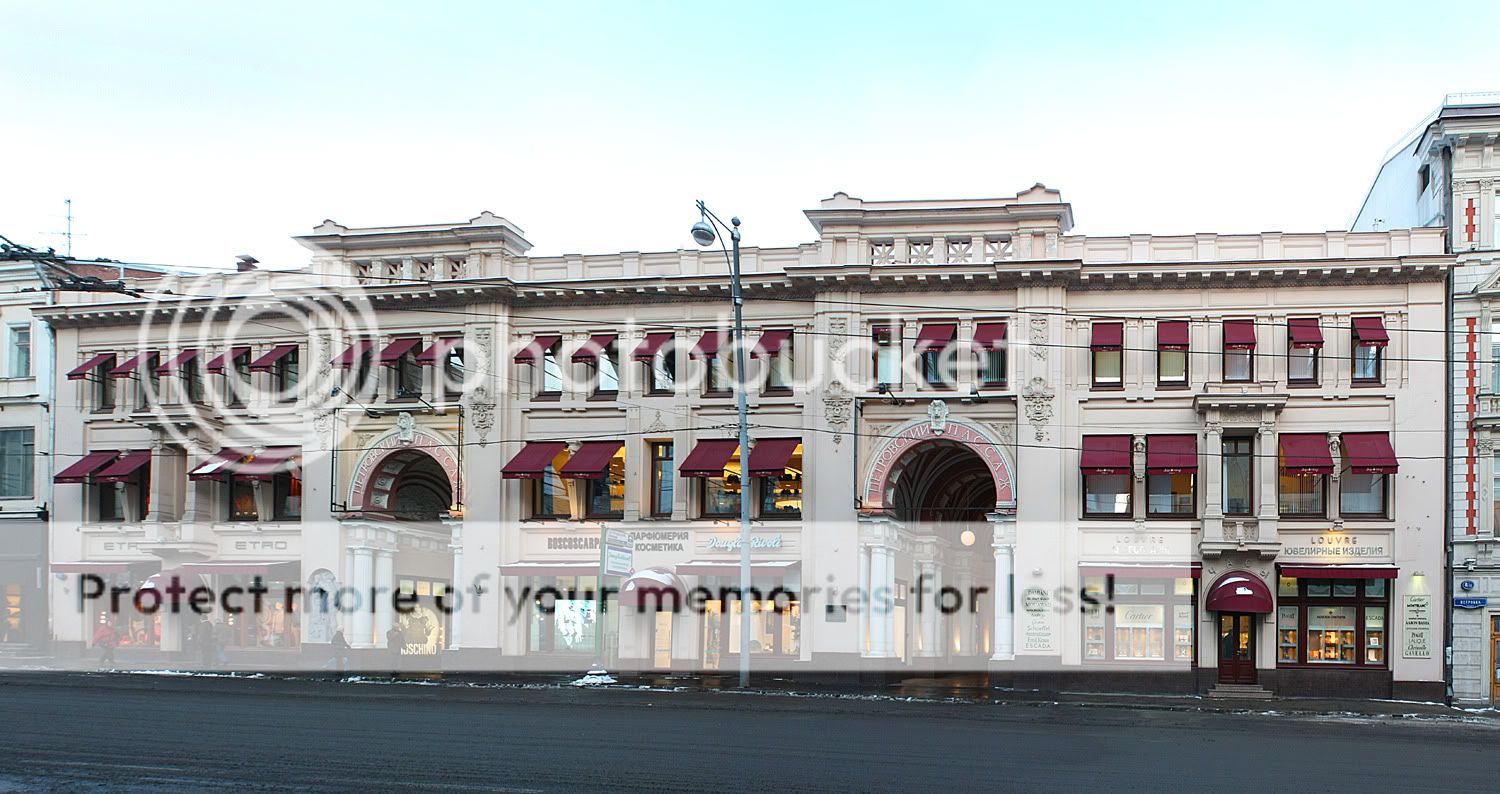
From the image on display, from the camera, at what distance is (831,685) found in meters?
40.5

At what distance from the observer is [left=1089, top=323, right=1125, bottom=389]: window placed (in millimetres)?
40094

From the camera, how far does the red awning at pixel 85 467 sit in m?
46.8

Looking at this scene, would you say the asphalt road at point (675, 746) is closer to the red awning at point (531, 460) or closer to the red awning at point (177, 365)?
the red awning at point (531, 460)

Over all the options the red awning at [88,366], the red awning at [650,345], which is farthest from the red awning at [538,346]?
the red awning at [88,366]

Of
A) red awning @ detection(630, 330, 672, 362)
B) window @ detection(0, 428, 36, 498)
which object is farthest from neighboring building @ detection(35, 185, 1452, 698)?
window @ detection(0, 428, 36, 498)

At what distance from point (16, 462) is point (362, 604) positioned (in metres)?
14.3

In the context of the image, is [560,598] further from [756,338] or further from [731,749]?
[731,749]

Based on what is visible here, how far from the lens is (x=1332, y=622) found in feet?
128

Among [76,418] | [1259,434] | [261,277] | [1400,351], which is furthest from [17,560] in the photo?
[1400,351]

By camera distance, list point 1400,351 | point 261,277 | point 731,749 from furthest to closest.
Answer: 1. point 261,277
2. point 1400,351
3. point 731,749

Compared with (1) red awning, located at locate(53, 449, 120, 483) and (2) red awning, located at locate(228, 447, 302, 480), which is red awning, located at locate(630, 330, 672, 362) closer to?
(2) red awning, located at locate(228, 447, 302, 480)

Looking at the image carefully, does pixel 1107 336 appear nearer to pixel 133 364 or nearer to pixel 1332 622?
pixel 1332 622

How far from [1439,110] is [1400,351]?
653 cm

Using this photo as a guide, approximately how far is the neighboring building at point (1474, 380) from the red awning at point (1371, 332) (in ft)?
6.55
